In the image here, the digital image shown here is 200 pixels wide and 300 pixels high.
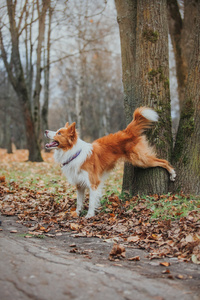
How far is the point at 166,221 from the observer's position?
15.4ft

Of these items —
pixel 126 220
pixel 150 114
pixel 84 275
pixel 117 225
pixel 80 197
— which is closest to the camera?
pixel 84 275

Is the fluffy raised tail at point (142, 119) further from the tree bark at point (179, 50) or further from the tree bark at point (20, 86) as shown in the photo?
the tree bark at point (20, 86)

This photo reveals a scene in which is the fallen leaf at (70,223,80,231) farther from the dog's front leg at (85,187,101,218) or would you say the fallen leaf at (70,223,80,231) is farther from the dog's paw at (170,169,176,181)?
the dog's paw at (170,169,176,181)

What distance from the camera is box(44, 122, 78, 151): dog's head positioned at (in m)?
6.02

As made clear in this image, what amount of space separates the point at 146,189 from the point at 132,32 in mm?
3479

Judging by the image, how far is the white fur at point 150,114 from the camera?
19.0 feet

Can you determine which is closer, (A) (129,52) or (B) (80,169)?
(B) (80,169)

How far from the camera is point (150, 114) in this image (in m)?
5.81

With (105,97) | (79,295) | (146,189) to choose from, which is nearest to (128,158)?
(146,189)

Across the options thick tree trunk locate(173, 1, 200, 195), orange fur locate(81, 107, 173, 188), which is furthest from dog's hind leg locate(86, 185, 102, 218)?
thick tree trunk locate(173, 1, 200, 195)

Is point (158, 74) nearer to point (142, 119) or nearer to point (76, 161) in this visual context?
point (142, 119)

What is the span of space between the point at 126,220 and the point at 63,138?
2094mm

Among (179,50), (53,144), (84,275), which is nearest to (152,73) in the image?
(53,144)

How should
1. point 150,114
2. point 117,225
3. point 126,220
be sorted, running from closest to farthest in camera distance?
point 117,225 → point 126,220 → point 150,114
